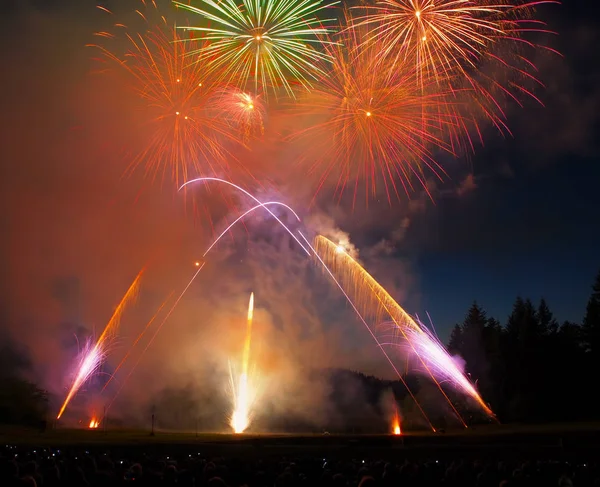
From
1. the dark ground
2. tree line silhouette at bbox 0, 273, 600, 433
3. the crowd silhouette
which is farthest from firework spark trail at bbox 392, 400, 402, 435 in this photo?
the crowd silhouette

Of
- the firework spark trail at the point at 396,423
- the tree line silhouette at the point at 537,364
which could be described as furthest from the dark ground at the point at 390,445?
the tree line silhouette at the point at 537,364

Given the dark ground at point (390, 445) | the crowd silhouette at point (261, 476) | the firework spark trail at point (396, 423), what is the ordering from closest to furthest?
the crowd silhouette at point (261, 476)
the dark ground at point (390, 445)
the firework spark trail at point (396, 423)

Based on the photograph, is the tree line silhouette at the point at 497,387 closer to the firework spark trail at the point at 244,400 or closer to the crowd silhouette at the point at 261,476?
the firework spark trail at the point at 244,400

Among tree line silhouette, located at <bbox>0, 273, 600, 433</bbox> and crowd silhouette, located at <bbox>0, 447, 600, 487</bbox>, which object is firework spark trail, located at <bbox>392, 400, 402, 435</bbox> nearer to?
tree line silhouette, located at <bbox>0, 273, 600, 433</bbox>

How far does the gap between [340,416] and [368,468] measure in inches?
1368

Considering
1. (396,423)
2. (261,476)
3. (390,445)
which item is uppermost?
(396,423)

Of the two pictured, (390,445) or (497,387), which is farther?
(497,387)

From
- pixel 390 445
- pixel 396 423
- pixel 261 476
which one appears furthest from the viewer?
pixel 396 423

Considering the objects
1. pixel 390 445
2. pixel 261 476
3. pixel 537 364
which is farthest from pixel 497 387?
pixel 261 476

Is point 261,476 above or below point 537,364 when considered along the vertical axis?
below

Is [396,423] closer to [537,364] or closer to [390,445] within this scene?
[537,364]

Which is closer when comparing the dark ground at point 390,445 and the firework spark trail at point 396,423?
the dark ground at point 390,445

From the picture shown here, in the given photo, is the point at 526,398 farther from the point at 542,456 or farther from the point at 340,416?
the point at 542,456

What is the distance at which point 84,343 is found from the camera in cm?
4178
